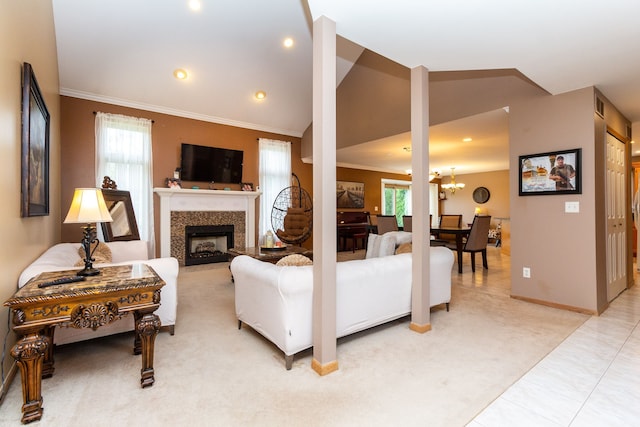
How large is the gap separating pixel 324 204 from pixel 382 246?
1.66 meters

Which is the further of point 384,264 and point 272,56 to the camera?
point 272,56

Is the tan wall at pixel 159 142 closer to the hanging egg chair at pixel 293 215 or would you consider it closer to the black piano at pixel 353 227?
the hanging egg chair at pixel 293 215

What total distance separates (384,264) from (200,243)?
451cm

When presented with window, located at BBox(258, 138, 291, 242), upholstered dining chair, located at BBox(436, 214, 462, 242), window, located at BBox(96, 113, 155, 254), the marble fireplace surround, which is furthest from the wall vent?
window, located at BBox(96, 113, 155, 254)

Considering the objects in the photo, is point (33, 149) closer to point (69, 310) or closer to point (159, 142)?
point (69, 310)

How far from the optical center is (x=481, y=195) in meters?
10.1

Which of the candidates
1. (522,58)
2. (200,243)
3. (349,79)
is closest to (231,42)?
(349,79)

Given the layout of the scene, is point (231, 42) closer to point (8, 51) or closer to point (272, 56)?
point (272, 56)

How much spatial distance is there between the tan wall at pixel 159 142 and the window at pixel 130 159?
136 mm

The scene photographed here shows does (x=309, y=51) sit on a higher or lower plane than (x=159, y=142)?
higher

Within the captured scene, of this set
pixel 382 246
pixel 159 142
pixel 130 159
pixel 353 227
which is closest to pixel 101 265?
pixel 382 246

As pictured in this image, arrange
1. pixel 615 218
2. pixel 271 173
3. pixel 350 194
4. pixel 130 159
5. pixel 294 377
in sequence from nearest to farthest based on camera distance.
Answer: pixel 294 377 → pixel 615 218 → pixel 130 159 → pixel 271 173 → pixel 350 194

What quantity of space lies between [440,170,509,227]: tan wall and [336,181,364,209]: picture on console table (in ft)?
14.0

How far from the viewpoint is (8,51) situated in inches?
73.7
